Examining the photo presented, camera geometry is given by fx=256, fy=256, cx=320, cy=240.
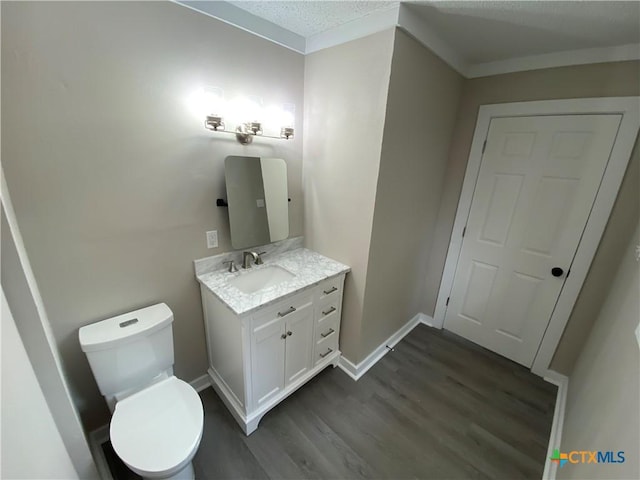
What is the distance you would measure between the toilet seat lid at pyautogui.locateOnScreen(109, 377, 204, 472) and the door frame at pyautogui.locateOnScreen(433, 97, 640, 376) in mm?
2325

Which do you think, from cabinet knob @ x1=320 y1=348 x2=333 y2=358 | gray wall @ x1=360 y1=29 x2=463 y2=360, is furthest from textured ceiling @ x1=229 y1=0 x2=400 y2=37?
cabinet knob @ x1=320 y1=348 x2=333 y2=358

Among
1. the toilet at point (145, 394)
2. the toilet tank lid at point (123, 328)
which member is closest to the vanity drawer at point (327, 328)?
the toilet at point (145, 394)

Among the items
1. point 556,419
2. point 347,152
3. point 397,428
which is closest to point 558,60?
point 347,152

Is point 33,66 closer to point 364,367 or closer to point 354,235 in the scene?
point 354,235

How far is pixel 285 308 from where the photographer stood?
5.00ft

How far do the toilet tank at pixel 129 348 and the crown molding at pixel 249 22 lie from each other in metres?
1.62

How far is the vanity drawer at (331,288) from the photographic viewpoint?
1.73 meters

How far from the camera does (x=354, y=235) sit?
179 centimetres

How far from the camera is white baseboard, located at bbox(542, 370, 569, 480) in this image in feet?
4.69

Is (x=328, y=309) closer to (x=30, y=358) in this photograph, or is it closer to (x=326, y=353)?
(x=326, y=353)

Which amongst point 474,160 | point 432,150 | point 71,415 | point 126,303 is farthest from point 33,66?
point 474,160

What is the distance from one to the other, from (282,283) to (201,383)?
1.00 m

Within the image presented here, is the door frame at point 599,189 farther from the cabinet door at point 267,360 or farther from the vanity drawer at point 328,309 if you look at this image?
the cabinet door at point 267,360

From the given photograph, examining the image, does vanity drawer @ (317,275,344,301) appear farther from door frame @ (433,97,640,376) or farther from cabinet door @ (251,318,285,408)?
door frame @ (433,97,640,376)
